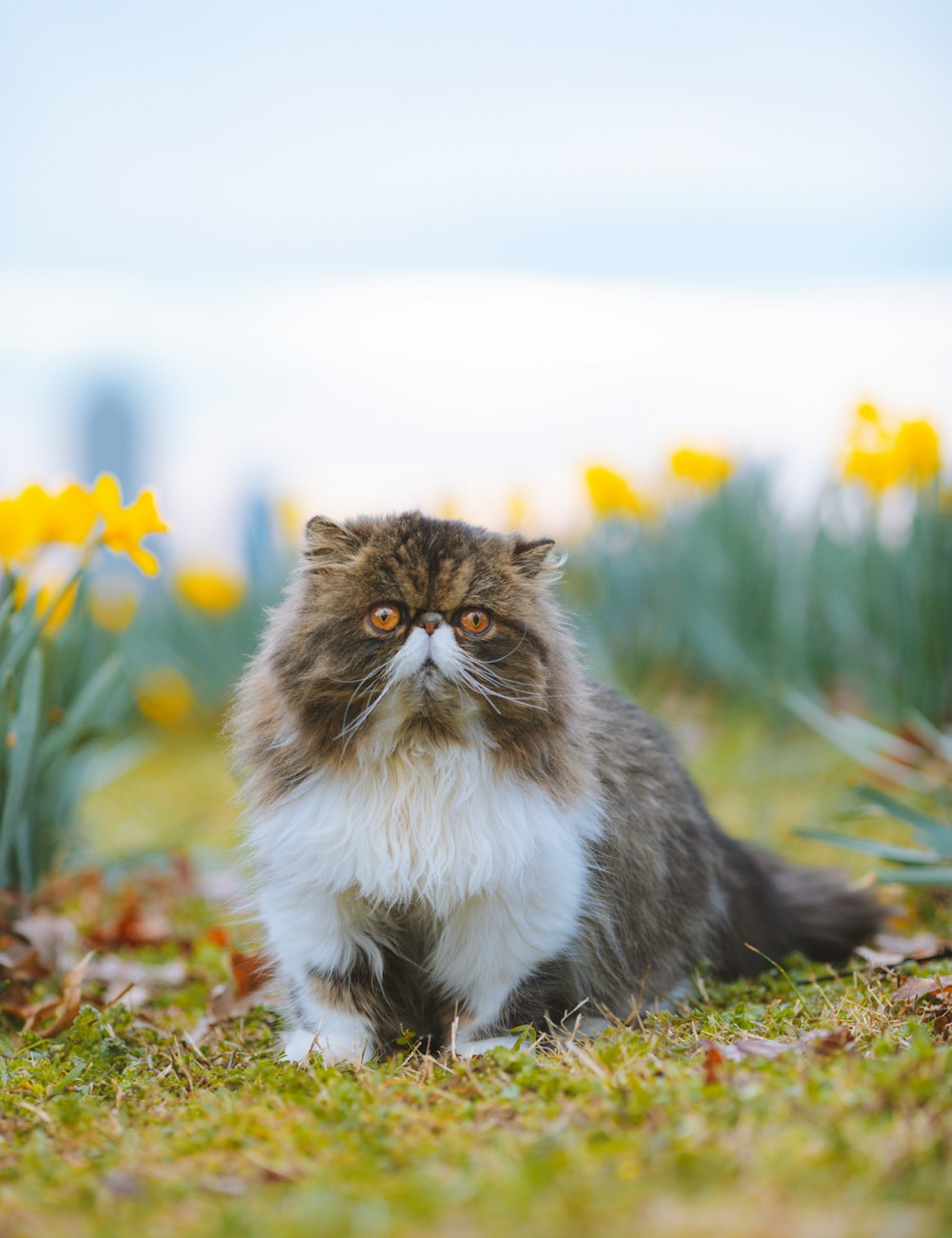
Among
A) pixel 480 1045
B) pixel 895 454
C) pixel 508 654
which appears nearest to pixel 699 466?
pixel 895 454

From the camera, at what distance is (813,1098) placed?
1.69 meters

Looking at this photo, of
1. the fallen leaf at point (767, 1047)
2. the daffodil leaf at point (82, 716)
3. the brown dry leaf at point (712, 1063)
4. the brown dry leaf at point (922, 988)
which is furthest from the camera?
the daffodil leaf at point (82, 716)

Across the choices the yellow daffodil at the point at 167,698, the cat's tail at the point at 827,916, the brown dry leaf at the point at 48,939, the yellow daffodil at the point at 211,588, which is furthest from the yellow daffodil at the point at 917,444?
the yellow daffodil at the point at 167,698

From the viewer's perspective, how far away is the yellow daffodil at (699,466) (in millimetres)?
6641

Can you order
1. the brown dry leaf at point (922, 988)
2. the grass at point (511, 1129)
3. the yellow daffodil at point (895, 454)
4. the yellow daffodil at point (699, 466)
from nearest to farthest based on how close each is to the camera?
the grass at point (511, 1129)
the brown dry leaf at point (922, 988)
the yellow daffodil at point (895, 454)
the yellow daffodil at point (699, 466)

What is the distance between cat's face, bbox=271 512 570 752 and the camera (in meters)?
2.21

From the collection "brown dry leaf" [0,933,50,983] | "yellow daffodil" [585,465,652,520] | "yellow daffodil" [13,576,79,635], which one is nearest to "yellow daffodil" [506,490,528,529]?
"yellow daffodil" [585,465,652,520]

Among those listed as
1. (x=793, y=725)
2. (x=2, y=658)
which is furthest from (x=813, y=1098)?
(x=793, y=725)

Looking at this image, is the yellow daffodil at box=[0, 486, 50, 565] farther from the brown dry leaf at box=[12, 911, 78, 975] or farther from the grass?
the grass

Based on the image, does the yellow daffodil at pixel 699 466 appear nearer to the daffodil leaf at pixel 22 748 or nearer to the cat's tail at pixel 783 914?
the cat's tail at pixel 783 914

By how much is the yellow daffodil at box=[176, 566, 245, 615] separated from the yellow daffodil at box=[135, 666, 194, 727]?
556mm

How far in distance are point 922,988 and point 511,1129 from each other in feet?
3.59

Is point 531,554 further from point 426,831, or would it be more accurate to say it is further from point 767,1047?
point 767,1047

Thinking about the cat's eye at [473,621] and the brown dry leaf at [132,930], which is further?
the brown dry leaf at [132,930]
